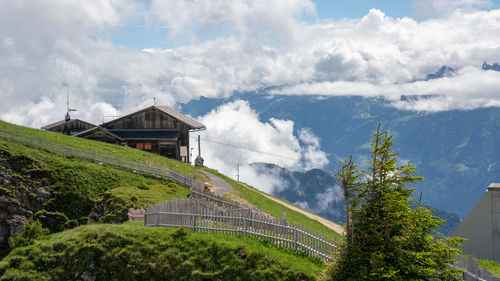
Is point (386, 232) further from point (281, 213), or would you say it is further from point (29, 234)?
point (281, 213)

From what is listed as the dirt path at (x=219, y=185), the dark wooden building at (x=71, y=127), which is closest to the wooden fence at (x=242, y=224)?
the dirt path at (x=219, y=185)

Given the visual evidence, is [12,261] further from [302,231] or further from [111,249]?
[302,231]

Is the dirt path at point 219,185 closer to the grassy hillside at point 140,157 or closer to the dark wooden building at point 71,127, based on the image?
the grassy hillside at point 140,157

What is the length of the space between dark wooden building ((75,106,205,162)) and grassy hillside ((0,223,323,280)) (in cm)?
4271

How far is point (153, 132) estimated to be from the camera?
67188 millimetres

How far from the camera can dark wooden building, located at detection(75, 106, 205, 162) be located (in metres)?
65.0

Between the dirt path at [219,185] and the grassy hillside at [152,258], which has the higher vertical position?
the dirt path at [219,185]

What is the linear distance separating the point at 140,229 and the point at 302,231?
9.05 meters

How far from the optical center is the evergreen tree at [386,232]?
44.0 ft

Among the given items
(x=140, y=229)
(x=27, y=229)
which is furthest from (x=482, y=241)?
(x=27, y=229)

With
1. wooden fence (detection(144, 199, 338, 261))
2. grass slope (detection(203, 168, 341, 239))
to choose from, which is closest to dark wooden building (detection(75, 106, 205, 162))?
grass slope (detection(203, 168, 341, 239))

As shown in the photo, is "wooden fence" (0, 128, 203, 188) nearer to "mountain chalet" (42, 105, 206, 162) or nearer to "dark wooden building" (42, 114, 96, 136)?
"mountain chalet" (42, 105, 206, 162)

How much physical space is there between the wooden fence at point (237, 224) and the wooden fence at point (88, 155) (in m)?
13.0

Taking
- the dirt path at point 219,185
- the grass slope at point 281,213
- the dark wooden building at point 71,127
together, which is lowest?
the grass slope at point 281,213
